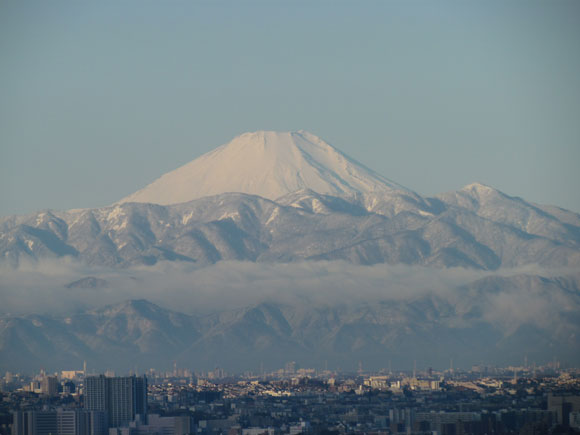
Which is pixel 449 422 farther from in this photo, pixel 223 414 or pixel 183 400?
pixel 183 400

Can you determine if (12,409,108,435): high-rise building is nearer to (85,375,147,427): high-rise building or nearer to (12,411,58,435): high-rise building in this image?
(12,411,58,435): high-rise building

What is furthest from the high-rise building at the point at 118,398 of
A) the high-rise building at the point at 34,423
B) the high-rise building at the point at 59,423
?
the high-rise building at the point at 34,423

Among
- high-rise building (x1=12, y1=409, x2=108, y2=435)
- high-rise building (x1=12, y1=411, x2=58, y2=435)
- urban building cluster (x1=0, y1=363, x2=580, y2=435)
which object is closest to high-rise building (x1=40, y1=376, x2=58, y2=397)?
urban building cluster (x1=0, y1=363, x2=580, y2=435)

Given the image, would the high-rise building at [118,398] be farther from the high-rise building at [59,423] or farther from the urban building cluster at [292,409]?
the high-rise building at [59,423]

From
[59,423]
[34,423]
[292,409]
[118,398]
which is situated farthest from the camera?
[292,409]

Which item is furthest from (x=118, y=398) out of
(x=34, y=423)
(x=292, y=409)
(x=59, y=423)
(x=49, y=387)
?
(x=49, y=387)

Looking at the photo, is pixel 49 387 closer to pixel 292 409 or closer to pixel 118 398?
pixel 292 409
